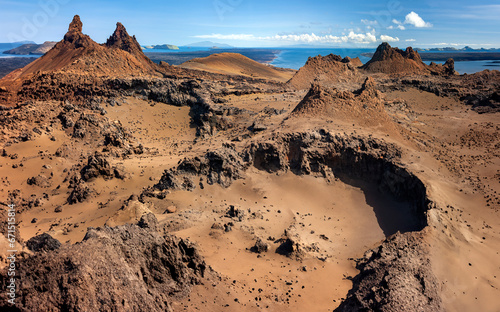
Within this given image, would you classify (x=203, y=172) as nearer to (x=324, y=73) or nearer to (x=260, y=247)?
(x=260, y=247)

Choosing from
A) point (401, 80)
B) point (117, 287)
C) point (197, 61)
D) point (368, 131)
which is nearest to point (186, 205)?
point (117, 287)

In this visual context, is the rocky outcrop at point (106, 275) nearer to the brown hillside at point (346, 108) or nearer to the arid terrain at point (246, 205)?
the arid terrain at point (246, 205)

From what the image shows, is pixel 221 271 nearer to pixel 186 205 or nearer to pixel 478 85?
pixel 186 205

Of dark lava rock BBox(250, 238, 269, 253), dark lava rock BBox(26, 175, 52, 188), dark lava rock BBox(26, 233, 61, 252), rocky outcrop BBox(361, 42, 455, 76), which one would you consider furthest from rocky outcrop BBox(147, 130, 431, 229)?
rocky outcrop BBox(361, 42, 455, 76)

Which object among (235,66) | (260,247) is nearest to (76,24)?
(235,66)

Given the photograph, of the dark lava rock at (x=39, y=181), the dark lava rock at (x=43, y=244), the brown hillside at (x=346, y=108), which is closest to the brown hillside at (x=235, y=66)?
the brown hillside at (x=346, y=108)
